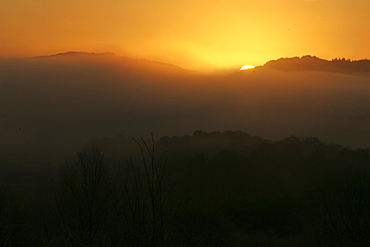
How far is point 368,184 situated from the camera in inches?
806

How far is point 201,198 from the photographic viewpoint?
5469 cm

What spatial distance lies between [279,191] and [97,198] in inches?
2758

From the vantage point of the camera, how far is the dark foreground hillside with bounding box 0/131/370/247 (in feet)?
32.7

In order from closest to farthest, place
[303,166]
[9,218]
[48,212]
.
→ [9,218]
[48,212]
[303,166]

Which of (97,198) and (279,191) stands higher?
(97,198)

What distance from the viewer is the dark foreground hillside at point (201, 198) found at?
9.96 m

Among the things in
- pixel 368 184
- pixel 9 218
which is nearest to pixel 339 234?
pixel 368 184

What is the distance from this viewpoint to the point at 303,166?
343 feet

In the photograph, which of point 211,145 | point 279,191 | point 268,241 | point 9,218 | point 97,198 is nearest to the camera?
point 9,218

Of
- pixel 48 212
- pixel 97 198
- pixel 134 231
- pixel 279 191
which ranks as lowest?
pixel 279 191

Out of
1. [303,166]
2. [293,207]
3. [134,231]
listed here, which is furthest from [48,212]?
[303,166]

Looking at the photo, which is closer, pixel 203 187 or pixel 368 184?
pixel 368 184

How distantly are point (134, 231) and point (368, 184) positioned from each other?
1583cm

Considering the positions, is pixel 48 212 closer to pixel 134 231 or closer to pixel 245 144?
pixel 134 231
